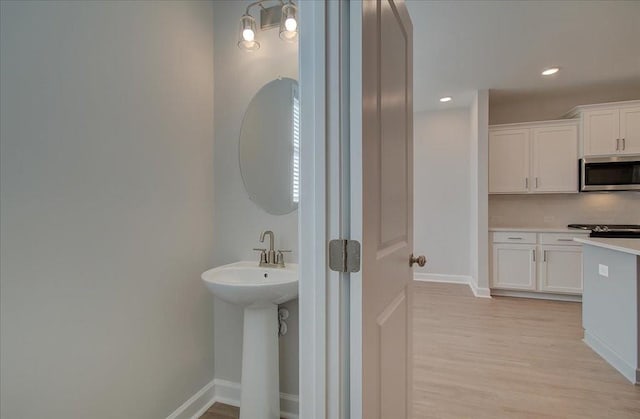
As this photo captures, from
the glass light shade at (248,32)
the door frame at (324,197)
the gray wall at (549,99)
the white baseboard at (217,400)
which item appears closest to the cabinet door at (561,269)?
the gray wall at (549,99)

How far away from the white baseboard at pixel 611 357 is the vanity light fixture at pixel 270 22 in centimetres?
307

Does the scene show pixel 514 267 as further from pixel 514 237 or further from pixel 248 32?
pixel 248 32

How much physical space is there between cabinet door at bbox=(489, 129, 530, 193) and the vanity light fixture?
362 cm

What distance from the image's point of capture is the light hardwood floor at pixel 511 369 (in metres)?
1.92

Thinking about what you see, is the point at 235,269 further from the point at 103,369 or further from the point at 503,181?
the point at 503,181

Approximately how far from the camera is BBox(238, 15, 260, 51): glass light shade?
5.88 feet

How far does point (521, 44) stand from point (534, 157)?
1.78m

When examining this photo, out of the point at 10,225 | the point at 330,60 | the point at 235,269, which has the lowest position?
the point at 235,269

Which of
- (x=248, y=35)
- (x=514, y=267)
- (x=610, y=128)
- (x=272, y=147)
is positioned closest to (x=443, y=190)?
(x=514, y=267)

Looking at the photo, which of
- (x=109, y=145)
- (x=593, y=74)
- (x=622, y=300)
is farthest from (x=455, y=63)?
(x=109, y=145)

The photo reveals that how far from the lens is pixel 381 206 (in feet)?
3.21

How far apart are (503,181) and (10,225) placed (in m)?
4.90

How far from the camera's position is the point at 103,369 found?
1.35 meters

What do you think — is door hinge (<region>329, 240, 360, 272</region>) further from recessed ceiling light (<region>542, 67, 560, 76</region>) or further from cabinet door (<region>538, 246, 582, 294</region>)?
cabinet door (<region>538, 246, 582, 294</region>)
